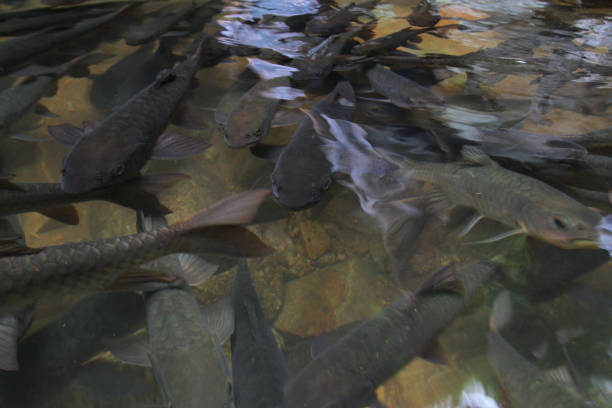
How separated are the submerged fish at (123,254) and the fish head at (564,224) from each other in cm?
141

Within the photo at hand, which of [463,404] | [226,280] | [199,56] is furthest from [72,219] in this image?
[463,404]

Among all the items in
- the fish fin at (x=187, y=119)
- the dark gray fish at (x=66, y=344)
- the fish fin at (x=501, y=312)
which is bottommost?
the dark gray fish at (x=66, y=344)

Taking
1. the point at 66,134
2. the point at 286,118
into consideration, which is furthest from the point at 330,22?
the point at 66,134

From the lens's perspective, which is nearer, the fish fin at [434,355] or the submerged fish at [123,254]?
the submerged fish at [123,254]

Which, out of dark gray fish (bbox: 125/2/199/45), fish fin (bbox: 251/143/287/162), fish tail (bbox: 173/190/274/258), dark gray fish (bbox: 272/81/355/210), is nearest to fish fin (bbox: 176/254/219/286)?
fish tail (bbox: 173/190/274/258)

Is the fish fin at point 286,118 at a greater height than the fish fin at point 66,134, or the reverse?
the fish fin at point 66,134

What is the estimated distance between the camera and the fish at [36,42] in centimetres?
380

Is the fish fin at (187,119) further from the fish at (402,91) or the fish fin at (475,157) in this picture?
the fish fin at (475,157)

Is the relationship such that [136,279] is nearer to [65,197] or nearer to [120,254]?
[120,254]

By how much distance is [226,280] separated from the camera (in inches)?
86.4

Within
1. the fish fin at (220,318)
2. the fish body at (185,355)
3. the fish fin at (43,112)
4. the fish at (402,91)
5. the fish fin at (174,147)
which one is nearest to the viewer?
the fish body at (185,355)

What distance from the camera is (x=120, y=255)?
174cm

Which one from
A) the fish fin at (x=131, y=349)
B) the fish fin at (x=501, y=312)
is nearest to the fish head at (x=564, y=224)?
the fish fin at (x=501, y=312)

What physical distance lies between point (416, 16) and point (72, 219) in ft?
14.0
